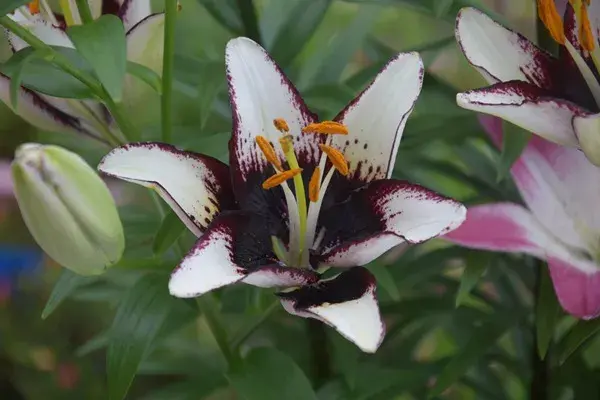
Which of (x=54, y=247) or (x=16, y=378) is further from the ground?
(x=54, y=247)

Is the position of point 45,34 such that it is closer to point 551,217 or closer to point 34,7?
point 34,7

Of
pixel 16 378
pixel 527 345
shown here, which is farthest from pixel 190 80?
pixel 16 378

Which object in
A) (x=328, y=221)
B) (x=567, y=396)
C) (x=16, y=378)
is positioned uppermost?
(x=328, y=221)

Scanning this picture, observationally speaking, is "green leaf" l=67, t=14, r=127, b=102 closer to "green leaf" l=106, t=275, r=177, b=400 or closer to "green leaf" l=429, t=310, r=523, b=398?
"green leaf" l=106, t=275, r=177, b=400

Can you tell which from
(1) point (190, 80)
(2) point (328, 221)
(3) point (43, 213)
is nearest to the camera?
(3) point (43, 213)

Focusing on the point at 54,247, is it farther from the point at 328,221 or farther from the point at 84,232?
the point at 328,221

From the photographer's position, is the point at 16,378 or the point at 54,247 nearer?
the point at 54,247

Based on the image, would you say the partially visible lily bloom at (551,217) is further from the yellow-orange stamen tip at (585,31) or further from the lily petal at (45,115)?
the lily petal at (45,115)
